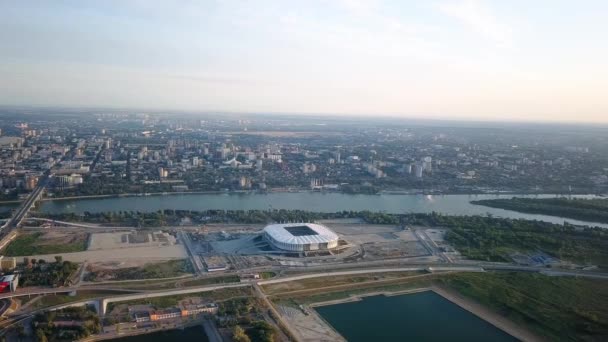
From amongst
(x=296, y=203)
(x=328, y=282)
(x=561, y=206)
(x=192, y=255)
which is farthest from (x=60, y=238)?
(x=561, y=206)

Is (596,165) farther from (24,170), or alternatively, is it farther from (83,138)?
(83,138)

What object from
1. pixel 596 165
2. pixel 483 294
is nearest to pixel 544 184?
pixel 596 165

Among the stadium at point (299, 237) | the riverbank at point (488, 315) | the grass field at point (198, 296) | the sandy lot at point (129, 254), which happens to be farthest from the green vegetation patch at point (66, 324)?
the riverbank at point (488, 315)

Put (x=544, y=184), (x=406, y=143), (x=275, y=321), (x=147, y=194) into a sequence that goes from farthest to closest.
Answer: (x=406, y=143) < (x=544, y=184) < (x=147, y=194) < (x=275, y=321)

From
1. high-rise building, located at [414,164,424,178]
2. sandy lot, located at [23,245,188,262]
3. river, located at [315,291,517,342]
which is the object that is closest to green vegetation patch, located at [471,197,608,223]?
high-rise building, located at [414,164,424,178]

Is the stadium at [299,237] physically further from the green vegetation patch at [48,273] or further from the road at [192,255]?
the green vegetation patch at [48,273]

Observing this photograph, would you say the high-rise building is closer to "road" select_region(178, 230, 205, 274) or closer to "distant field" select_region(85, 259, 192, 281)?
"road" select_region(178, 230, 205, 274)
